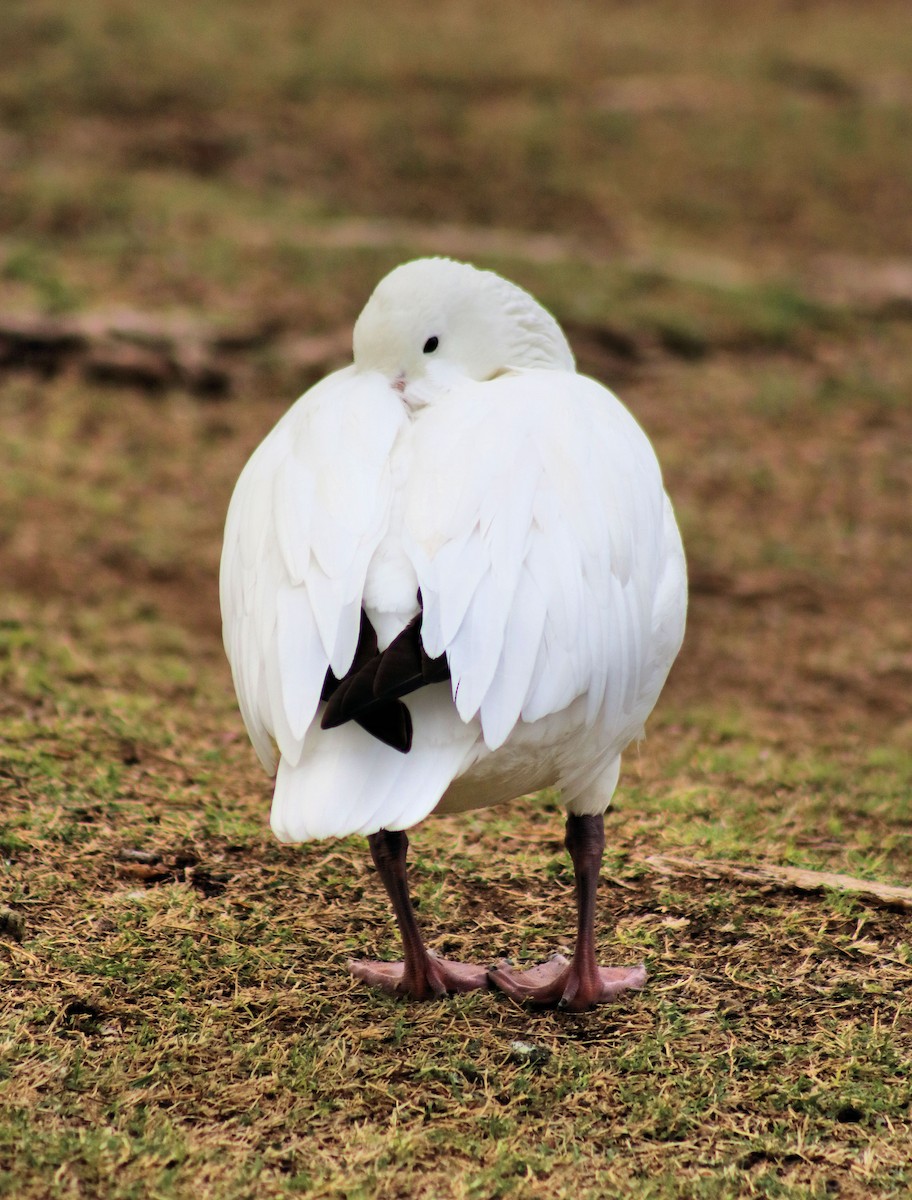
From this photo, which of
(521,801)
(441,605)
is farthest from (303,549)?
(521,801)

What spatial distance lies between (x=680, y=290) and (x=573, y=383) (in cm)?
471

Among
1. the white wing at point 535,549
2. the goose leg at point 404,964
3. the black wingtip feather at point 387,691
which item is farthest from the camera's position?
the goose leg at point 404,964

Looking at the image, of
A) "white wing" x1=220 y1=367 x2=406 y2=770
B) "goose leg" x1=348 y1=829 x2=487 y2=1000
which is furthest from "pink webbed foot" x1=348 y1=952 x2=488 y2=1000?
"white wing" x1=220 y1=367 x2=406 y2=770

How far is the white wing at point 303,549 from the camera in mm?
2418

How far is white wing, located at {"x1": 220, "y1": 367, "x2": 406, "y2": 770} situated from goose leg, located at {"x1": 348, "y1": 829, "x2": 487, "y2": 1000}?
29cm

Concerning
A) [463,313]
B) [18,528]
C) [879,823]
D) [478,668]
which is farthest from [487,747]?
[18,528]

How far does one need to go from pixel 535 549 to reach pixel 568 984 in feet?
2.86

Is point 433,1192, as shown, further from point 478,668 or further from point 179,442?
point 179,442

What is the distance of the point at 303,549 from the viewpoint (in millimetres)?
2615

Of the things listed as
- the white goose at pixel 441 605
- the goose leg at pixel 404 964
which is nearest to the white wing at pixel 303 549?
the white goose at pixel 441 605

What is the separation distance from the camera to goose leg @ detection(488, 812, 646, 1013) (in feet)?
9.09

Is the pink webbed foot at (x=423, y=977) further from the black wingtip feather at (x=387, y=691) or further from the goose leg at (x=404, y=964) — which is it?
the black wingtip feather at (x=387, y=691)

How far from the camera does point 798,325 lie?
7480mm

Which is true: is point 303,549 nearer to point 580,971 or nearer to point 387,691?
point 387,691
